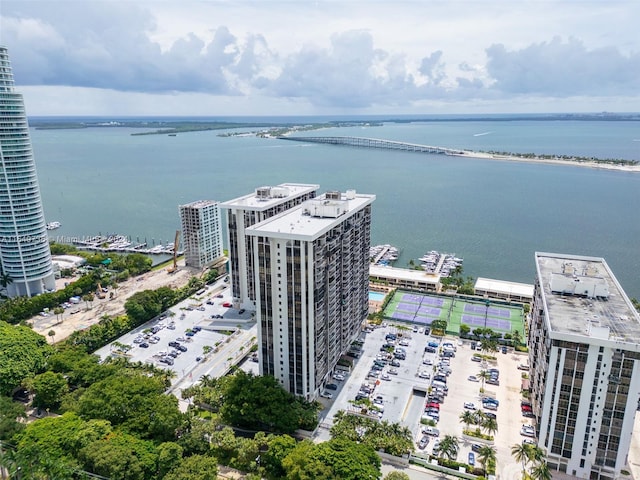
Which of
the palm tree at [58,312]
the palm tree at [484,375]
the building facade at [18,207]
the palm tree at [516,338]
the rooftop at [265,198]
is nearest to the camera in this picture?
the palm tree at [484,375]

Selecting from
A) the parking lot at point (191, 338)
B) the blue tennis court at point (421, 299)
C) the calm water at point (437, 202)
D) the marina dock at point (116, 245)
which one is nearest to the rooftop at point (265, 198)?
the parking lot at point (191, 338)

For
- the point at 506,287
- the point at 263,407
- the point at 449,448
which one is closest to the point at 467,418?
the point at 449,448

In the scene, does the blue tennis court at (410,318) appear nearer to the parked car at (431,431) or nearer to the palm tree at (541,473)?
the parked car at (431,431)

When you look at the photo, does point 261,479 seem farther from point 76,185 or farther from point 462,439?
point 76,185

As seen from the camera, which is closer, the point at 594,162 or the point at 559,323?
the point at 559,323

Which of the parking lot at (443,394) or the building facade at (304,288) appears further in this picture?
the parking lot at (443,394)

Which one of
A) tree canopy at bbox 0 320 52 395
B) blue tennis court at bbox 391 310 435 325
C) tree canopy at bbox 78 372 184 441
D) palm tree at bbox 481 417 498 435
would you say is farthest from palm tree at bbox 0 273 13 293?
palm tree at bbox 481 417 498 435

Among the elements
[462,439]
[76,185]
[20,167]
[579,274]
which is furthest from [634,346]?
[76,185]
